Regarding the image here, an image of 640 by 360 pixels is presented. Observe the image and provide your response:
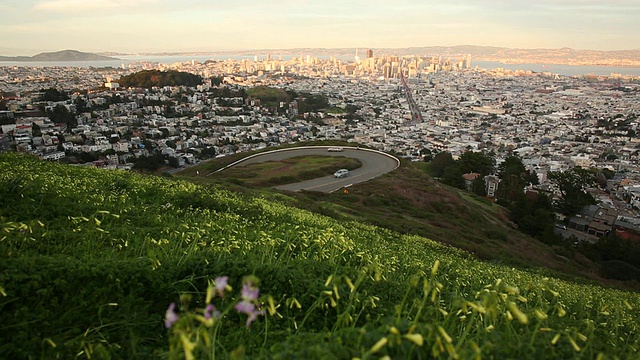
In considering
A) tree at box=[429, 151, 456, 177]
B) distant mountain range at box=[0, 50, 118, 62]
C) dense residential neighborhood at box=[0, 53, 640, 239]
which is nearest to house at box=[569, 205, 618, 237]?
dense residential neighborhood at box=[0, 53, 640, 239]

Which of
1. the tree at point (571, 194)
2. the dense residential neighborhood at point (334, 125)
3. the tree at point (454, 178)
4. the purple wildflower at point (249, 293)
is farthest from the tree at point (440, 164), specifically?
the purple wildflower at point (249, 293)

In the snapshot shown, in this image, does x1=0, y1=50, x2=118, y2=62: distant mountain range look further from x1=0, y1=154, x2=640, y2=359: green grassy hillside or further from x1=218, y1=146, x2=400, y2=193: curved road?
x1=0, y1=154, x2=640, y2=359: green grassy hillside

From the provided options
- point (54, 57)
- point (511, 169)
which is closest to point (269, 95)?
point (511, 169)

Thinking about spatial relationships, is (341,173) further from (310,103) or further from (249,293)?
(310,103)

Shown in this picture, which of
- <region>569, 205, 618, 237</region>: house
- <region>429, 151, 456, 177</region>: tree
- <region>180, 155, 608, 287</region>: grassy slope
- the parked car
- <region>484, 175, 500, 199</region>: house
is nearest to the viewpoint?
<region>180, 155, 608, 287</region>: grassy slope

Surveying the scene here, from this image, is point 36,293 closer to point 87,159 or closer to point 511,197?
point 511,197

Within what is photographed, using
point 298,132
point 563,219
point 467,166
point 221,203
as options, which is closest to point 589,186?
A: point 563,219
